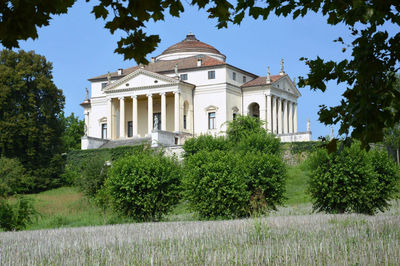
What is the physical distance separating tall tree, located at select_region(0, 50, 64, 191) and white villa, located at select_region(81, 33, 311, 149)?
542 centimetres

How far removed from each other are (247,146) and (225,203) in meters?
16.1

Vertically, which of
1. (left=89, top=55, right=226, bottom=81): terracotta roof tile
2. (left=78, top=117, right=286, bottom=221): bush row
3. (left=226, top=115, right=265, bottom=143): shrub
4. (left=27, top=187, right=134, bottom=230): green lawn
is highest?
(left=89, top=55, right=226, bottom=81): terracotta roof tile

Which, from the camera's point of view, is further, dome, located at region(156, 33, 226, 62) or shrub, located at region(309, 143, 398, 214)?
dome, located at region(156, 33, 226, 62)

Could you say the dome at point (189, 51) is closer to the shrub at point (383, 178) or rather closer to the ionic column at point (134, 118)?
the ionic column at point (134, 118)

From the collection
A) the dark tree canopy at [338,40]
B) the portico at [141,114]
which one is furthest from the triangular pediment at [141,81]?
the dark tree canopy at [338,40]

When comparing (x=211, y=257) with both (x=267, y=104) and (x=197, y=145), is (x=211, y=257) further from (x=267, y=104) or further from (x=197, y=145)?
(x=267, y=104)

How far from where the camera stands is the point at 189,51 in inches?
2724

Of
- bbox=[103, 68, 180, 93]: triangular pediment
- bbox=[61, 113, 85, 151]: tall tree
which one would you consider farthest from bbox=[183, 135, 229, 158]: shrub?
bbox=[61, 113, 85, 151]: tall tree

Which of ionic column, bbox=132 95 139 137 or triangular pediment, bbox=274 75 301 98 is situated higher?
triangular pediment, bbox=274 75 301 98

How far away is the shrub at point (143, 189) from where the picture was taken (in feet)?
85.3

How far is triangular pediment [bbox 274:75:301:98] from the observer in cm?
6353

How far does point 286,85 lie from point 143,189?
42896 mm

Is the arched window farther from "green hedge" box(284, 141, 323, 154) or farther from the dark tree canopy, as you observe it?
the dark tree canopy

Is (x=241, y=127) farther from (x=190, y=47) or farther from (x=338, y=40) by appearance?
Answer: (x=338, y=40)
